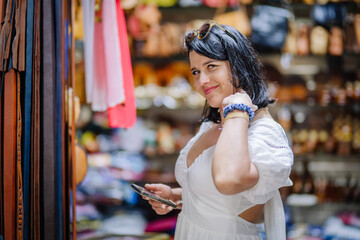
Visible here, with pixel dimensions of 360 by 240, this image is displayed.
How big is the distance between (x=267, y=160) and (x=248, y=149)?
2.9 inches

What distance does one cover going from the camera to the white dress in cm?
119

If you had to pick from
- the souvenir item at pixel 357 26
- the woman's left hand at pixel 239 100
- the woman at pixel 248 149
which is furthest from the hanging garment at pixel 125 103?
the souvenir item at pixel 357 26

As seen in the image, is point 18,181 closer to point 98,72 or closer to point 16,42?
point 16,42

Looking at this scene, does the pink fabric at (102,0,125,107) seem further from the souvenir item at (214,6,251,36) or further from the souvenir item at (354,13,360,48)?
the souvenir item at (354,13,360,48)

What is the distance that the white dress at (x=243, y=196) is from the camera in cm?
119

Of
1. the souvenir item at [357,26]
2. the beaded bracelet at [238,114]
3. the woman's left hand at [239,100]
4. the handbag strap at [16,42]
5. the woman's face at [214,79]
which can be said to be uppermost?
the souvenir item at [357,26]

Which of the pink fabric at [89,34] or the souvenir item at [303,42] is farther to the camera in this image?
the souvenir item at [303,42]

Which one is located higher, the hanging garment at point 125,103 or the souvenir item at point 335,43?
the souvenir item at point 335,43

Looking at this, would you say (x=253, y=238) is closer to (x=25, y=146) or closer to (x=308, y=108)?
(x=25, y=146)

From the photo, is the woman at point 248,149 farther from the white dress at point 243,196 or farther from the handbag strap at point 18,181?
the handbag strap at point 18,181

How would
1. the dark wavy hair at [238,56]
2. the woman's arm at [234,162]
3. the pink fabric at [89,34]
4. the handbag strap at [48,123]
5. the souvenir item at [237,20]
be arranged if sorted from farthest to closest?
the souvenir item at [237,20]
the pink fabric at [89,34]
the dark wavy hair at [238,56]
the handbag strap at [48,123]
the woman's arm at [234,162]

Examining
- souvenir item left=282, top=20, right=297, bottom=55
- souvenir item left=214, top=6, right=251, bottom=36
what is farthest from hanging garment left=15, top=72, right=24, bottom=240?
souvenir item left=282, top=20, right=297, bottom=55

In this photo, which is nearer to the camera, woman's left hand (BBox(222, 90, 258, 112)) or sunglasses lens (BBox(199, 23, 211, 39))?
woman's left hand (BBox(222, 90, 258, 112))

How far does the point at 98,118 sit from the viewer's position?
3.68m
